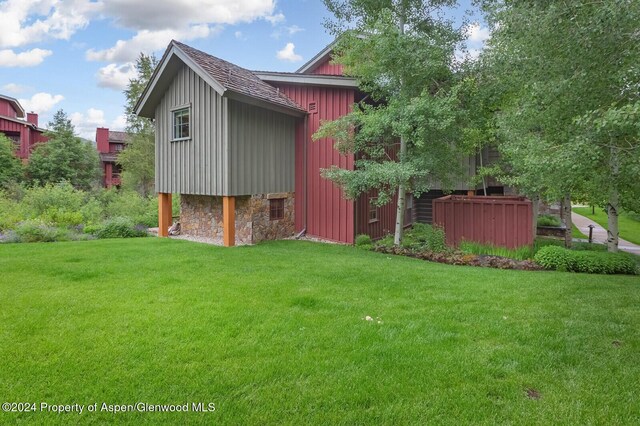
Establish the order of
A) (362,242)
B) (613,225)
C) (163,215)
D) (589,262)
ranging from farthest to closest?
(163,215)
(362,242)
(613,225)
(589,262)

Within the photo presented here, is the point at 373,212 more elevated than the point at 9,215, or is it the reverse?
the point at 373,212

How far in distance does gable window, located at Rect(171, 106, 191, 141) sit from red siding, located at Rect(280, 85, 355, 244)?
3.38m

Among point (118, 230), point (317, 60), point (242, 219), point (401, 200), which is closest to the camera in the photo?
point (401, 200)

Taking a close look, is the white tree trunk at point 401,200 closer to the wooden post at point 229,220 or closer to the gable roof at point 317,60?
the wooden post at point 229,220

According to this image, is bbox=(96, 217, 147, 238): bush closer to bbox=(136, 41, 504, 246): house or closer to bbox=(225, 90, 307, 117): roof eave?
bbox=(136, 41, 504, 246): house

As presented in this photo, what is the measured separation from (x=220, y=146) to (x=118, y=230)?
557 cm

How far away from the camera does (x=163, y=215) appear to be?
12.7 m

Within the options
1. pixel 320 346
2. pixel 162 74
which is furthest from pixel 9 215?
pixel 320 346

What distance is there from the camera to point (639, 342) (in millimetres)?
4102

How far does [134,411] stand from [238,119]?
8830 mm

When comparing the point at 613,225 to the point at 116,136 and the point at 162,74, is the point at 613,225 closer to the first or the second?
→ the point at 162,74

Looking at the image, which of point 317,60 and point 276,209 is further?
point 317,60

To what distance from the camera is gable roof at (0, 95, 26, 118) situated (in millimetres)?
30556

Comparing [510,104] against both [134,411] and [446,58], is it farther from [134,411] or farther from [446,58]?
[134,411]
